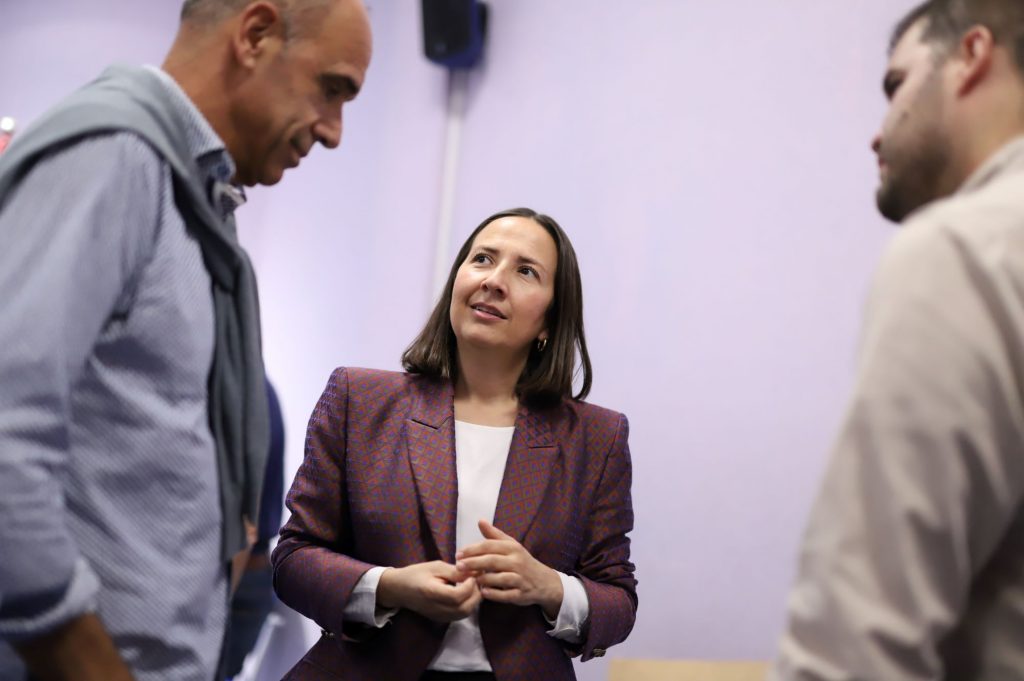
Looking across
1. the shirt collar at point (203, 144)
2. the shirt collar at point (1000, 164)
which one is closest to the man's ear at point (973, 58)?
the shirt collar at point (1000, 164)

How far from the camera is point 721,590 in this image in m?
2.38

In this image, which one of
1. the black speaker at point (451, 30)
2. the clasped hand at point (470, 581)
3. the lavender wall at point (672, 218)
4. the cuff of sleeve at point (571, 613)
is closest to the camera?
the clasped hand at point (470, 581)

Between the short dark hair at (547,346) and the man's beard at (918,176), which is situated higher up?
the man's beard at (918,176)

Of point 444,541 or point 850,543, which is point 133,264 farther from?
point 444,541

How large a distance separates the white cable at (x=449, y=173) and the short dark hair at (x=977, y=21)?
7.00 feet

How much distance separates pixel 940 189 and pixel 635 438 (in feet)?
5.24

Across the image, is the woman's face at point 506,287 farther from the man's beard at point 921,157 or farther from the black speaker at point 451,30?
the black speaker at point 451,30

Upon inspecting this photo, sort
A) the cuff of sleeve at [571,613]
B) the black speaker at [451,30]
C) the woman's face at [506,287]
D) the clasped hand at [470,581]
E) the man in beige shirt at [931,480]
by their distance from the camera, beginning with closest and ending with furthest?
the man in beige shirt at [931,480], the clasped hand at [470,581], the cuff of sleeve at [571,613], the woman's face at [506,287], the black speaker at [451,30]

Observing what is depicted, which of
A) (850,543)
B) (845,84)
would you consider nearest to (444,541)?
(850,543)

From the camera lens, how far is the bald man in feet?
2.92

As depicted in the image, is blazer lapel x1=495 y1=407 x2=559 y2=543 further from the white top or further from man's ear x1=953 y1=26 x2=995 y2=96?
man's ear x1=953 y1=26 x2=995 y2=96

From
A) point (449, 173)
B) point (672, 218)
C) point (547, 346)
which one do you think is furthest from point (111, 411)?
point (449, 173)

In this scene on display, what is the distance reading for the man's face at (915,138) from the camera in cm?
106

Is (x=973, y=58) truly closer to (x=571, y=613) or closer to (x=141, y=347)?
(x=141, y=347)
